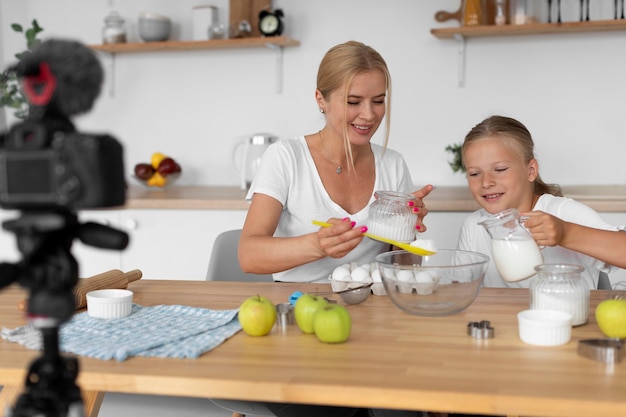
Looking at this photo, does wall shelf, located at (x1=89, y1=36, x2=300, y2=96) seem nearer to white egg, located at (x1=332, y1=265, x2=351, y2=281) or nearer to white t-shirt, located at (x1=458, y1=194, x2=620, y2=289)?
white t-shirt, located at (x1=458, y1=194, x2=620, y2=289)

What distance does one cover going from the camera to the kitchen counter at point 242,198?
2850 mm

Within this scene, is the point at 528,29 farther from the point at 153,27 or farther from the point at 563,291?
the point at 563,291

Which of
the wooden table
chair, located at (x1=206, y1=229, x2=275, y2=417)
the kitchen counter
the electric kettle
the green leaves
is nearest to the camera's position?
the wooden table

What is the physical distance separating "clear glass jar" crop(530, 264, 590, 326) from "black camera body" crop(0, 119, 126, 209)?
941 mm

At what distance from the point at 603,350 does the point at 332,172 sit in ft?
3.60

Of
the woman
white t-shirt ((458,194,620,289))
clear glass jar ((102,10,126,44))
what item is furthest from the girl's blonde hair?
clear glass jar ((102,10,126,44))

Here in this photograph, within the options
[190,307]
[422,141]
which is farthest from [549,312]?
[422,141]

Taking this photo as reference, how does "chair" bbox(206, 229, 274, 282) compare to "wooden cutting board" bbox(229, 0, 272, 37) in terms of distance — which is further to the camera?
"wooden cutting board" bbox(229, 0, 272, 37)

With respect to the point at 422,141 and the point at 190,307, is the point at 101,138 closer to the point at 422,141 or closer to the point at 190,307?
the point at 190,307

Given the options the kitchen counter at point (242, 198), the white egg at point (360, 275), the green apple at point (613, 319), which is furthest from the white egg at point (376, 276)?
the kitchen counter at point (242, 198)

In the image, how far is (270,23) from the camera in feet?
11.4

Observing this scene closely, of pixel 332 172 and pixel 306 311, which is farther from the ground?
pixel 332 172

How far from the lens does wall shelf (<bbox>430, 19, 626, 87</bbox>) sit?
123 inches

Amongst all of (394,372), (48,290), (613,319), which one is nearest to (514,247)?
(613,319)
